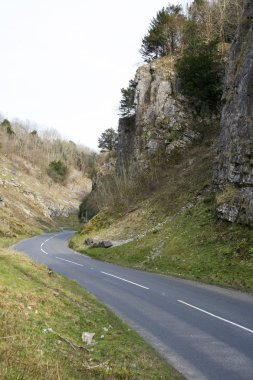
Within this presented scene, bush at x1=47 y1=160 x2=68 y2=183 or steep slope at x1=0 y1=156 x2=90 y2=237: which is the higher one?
bush at x1=47 y1=160 x2=68 y2=183

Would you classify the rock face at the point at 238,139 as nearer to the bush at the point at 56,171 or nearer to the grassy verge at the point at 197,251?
the grassy verge at the point at 197,251

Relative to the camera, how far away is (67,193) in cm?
12862

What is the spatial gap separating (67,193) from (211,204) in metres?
101

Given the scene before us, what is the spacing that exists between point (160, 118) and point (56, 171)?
8163 centimetres

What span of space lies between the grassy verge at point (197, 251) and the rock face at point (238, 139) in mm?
1295

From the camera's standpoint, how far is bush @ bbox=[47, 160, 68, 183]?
415 feet

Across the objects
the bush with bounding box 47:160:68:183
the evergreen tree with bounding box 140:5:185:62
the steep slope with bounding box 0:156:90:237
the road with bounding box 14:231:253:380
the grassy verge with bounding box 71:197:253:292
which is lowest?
the road with bounding box 14:231:253:380

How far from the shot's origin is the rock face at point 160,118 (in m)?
48.2

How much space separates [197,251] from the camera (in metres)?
26.1

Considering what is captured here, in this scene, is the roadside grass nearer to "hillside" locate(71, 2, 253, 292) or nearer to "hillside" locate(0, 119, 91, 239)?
"hillside" locate(71, 2, 253, 292)

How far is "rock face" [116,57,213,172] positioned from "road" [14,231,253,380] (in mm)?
27226

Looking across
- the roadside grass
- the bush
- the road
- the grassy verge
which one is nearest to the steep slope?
the bush

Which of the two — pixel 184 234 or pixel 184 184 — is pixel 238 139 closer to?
pixel 184 234

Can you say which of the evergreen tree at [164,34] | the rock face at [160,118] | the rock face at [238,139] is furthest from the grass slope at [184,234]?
the evergreen tree at [164,34]
